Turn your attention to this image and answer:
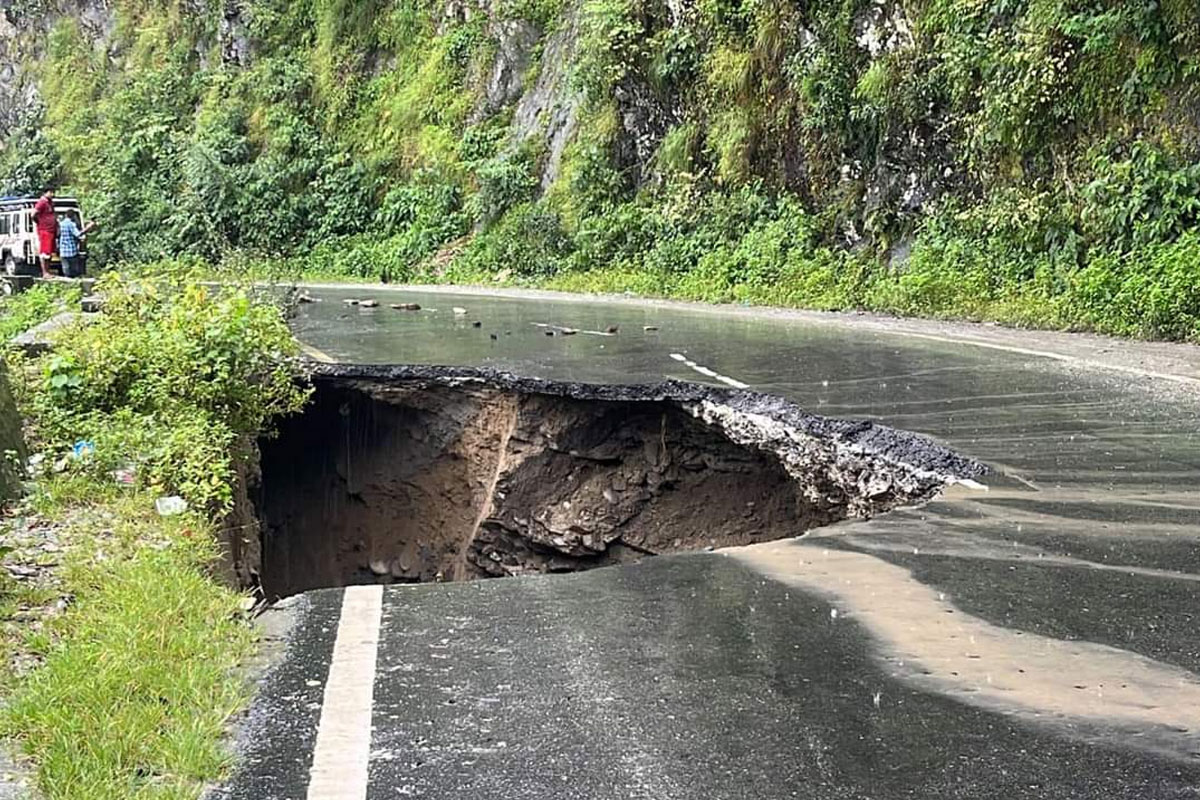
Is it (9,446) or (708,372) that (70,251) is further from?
(9,446)

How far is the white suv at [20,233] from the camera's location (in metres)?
25.5

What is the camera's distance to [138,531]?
17.3 ft

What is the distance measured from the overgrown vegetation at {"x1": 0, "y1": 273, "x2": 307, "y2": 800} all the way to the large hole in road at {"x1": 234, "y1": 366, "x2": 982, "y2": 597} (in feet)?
3.00

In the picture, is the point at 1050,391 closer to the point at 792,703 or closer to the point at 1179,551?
the point at 1179,551

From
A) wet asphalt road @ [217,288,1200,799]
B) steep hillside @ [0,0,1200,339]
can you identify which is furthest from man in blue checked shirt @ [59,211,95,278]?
wet asphalt road @ [217,288,1200,799]

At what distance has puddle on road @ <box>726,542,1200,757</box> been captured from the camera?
10.6ft

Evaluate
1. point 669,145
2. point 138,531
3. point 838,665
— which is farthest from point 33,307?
point 838,665

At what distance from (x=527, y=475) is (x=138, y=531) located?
504 cm

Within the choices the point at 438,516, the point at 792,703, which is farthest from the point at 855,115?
the point at 792,703

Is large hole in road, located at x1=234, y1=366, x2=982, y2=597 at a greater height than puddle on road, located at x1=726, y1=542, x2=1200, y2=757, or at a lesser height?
lesser

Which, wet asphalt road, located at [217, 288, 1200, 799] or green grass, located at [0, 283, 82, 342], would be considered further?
green grass, located at [0, 283, 82, 342]

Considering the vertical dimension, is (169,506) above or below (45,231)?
below

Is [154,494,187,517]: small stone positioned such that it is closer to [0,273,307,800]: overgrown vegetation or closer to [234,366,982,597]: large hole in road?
[0,273,307,800]: overgrown vegetation

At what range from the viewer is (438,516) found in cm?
1116
